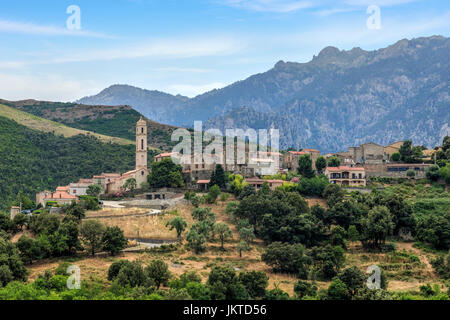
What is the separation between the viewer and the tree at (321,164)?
230 ft

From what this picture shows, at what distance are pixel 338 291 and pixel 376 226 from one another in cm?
1526

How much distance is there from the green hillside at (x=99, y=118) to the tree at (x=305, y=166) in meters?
48.2

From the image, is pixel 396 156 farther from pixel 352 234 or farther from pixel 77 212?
pixel 77 212

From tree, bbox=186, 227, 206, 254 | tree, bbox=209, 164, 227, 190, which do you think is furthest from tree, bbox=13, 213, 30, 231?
tree, bbox=209, 164, 227, 190

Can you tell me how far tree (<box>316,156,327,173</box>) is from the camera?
7019cm

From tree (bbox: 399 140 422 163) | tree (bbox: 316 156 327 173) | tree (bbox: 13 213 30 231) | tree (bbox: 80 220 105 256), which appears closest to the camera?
tree (bbox: 80 220 105 256)

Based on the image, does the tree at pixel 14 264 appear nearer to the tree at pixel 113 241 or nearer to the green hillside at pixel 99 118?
the tree at pixel 113 241

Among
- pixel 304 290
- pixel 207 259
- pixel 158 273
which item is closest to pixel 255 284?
pixel 304 290

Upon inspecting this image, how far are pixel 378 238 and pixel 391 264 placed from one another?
464 centimetres

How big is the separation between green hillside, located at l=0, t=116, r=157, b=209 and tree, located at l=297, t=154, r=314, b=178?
109ft

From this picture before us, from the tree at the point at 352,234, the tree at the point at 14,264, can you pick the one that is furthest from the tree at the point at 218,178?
the tree at the point at 14,264

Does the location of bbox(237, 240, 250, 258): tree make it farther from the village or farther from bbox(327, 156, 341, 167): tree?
bbox(327, 156, 341, 167): tree
